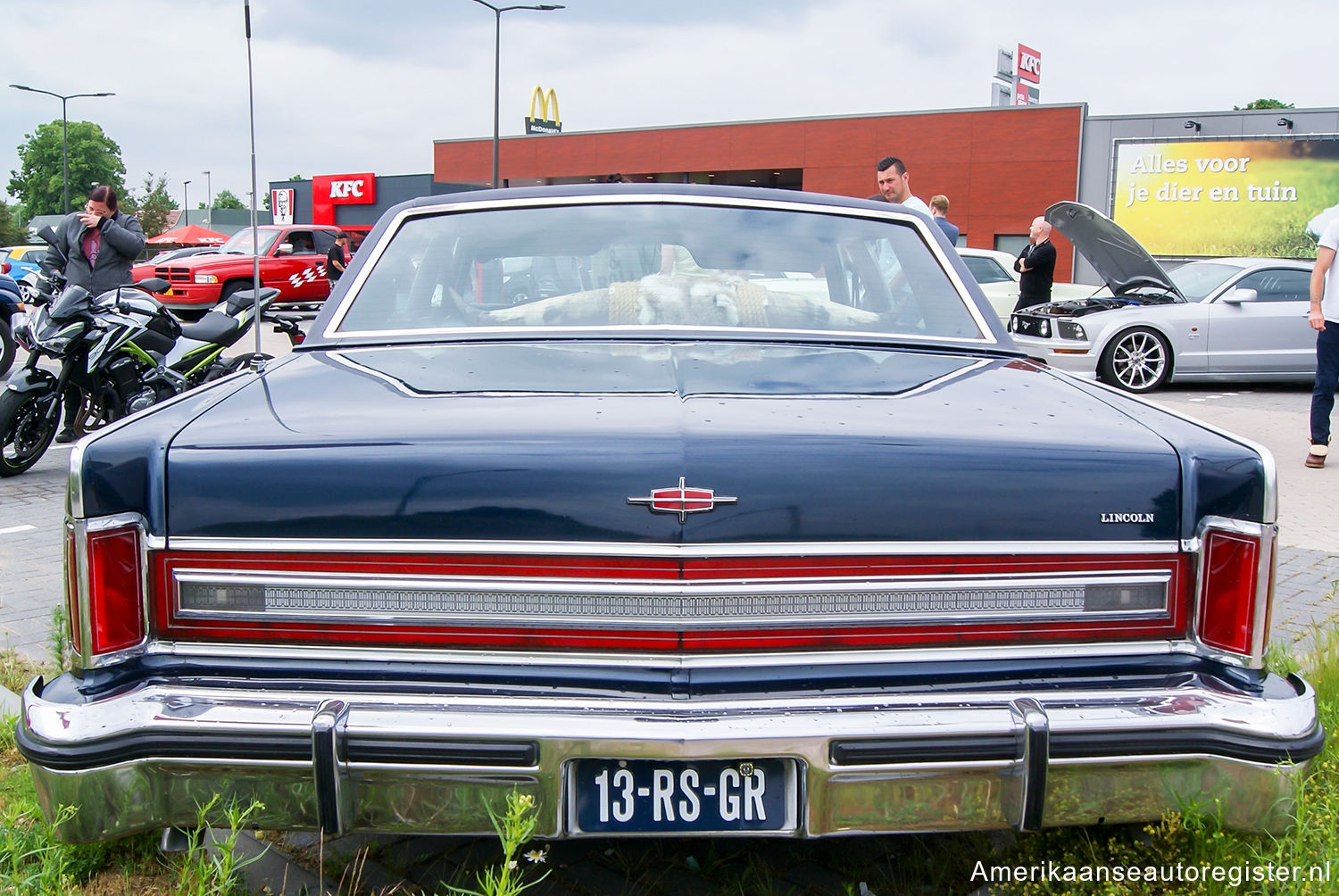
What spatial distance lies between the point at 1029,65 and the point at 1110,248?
36.7m

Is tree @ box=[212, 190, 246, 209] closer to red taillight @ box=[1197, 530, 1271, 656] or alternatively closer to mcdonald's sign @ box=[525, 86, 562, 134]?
mcdonald's sign @ box=[525, 86, 562, 134]

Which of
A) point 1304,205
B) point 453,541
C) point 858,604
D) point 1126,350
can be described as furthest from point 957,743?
point 1304,205

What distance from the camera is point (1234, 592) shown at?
2031 millimetres

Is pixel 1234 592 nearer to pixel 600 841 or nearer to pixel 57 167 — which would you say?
pixel 600 841

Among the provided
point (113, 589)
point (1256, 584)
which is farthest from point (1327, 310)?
point (113, 589)

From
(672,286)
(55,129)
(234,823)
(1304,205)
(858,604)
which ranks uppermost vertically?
(55,129)

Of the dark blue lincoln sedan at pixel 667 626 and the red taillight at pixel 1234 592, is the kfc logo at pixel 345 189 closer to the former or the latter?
the dark blue lincoln sedan at pixel 667 626

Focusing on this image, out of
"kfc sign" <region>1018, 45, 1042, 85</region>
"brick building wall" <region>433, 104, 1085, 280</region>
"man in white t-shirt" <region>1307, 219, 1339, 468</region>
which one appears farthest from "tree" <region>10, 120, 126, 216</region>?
"man in white t-shirt" <region>1307, 219, 1339, 468</region>

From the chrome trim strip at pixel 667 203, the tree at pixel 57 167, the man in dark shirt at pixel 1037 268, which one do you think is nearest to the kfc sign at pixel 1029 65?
the man in dark shirt at pixel 1037 268

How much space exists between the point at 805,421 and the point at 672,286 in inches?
45.3

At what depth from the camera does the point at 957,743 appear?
1.88 metres

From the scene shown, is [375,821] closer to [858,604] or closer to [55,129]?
[858,604]

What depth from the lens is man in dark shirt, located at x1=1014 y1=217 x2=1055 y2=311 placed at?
12273 mm

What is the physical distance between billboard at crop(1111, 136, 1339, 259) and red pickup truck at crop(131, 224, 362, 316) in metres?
21.6
